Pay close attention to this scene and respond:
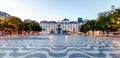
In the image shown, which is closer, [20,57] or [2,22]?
[20,57]

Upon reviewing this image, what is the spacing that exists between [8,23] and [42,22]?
4605 inches

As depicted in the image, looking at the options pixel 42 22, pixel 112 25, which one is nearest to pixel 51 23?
pixel 42 22

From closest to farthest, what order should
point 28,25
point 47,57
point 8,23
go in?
point 47,57 → point 8,23 → point 28,25

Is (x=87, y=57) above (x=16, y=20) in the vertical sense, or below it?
below

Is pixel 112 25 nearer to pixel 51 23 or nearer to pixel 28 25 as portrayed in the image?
pixel 28 25

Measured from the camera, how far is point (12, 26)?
6850 cm

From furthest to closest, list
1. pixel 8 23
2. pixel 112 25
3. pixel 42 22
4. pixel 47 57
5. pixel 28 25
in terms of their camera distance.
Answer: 1. pixel 42 22
2. pixel 28 25
3. pixel 8 23
4. pixel 112 25
5. pixel 47 57

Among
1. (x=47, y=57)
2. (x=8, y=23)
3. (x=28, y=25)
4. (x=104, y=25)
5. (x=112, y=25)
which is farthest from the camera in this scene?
(x=28, y=25)

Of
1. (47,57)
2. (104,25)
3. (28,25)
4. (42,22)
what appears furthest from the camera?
(42,22)

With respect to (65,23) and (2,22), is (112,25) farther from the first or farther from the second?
(65,23)

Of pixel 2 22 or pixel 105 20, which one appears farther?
pixel 2 22

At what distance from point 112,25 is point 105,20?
5229 millimetres

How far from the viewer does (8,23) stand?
220 feet

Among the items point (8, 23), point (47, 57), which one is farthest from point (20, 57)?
point (8, 23)
